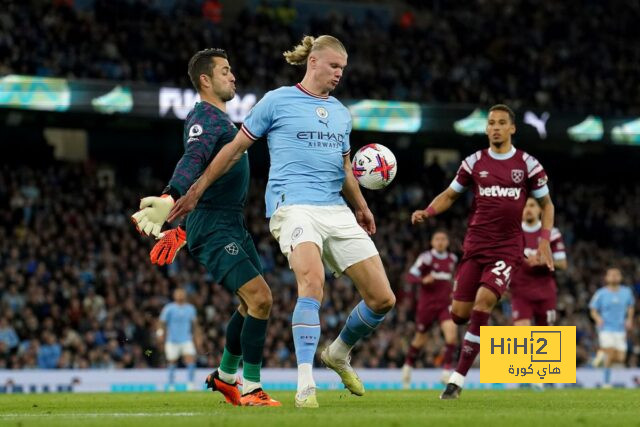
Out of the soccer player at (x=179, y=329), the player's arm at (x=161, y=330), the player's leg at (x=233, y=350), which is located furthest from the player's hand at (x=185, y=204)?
the soccer player at (x=179, y=329)

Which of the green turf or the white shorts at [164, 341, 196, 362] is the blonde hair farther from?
the white shorts at [164, 341, 196, 362]

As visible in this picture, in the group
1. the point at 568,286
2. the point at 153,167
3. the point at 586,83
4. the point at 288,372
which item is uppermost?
the point at 586,83

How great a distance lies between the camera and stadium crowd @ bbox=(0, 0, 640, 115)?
83.5 feet

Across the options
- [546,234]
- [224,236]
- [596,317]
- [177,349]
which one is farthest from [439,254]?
[224,236]

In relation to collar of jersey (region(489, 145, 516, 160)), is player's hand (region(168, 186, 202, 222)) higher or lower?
lower

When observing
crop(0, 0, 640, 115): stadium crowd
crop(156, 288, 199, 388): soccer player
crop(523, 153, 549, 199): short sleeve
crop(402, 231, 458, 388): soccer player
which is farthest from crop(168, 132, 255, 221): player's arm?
crop(0, 0, 640, 115): stadium crowd

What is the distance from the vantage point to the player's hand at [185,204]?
768 centimetres

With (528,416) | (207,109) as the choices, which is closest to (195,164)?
(207,109)

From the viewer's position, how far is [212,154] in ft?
27.3

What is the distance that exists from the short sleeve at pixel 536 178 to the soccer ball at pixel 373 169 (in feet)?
6.77

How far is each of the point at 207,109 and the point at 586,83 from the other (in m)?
24.7

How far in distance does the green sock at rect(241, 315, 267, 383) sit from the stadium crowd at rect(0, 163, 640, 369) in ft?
44.3

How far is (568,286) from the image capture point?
28578mm

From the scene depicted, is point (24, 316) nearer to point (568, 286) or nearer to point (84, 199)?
point (84, 199)
